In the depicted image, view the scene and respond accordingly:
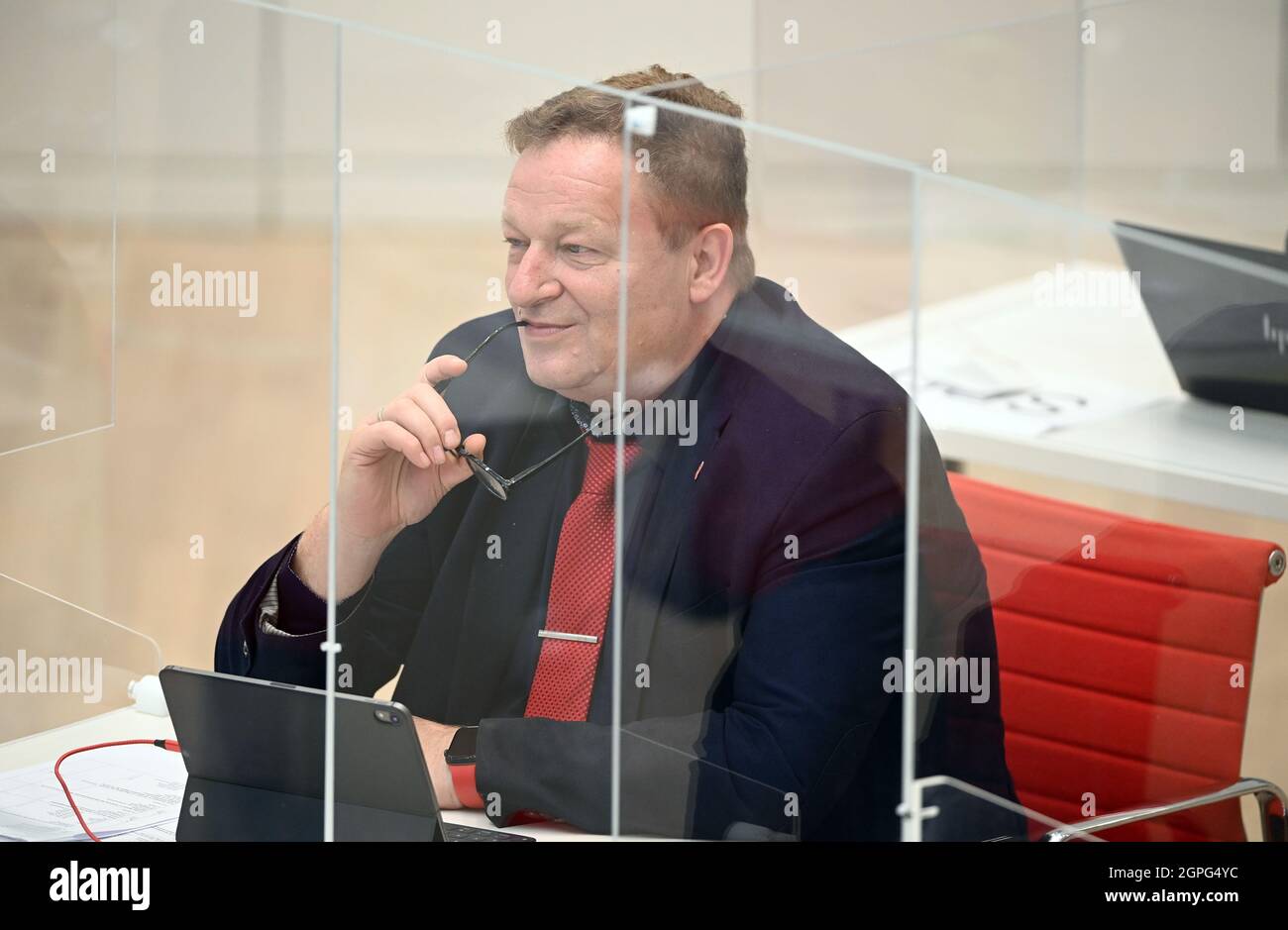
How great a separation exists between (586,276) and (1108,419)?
593 mm

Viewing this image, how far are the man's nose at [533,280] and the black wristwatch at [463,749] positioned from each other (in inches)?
16.5

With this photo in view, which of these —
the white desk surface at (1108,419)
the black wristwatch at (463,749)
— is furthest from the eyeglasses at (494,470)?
the white desk surface at (1108,419)

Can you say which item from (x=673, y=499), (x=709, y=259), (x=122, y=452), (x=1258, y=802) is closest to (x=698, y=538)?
(x=673, y=499)

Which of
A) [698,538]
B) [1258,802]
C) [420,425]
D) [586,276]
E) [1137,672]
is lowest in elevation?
[1258,802]

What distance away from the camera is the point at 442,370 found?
1.57 meters

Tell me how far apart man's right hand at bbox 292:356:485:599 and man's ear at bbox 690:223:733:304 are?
0.29m

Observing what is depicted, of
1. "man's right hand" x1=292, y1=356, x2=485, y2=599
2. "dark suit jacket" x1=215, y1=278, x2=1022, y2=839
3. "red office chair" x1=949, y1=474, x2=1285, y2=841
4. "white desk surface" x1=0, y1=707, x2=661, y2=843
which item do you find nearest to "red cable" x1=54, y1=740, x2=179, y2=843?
"white desk surface" x1=0, y1=707, x2=661, y2=843

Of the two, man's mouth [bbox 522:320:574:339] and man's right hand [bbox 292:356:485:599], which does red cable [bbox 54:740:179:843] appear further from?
man's mouth [bbox 522:320:574:339]

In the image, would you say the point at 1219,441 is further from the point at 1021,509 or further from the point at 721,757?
the point at 721,757

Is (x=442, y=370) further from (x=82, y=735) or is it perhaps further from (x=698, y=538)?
(x=82, y=735)

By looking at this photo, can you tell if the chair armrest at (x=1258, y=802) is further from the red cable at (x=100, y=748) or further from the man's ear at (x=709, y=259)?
the red cable at (x=100, y=748)

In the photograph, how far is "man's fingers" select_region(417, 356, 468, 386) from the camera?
1.57 meters

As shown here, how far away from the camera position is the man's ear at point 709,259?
1.39 meters
